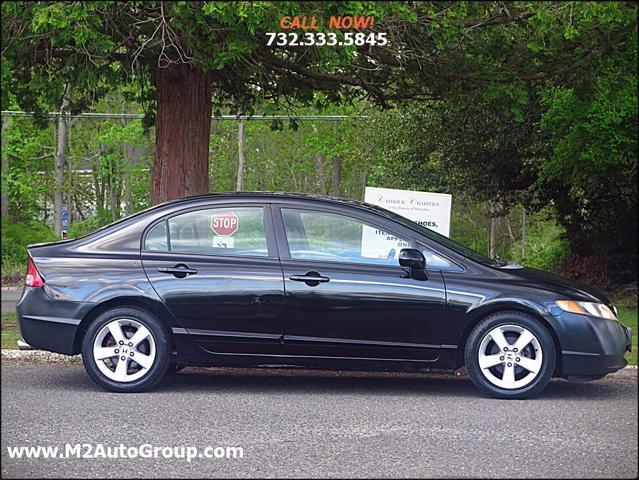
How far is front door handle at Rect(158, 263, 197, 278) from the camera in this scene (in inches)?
293

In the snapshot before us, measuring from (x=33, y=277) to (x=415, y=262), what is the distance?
2971 mm

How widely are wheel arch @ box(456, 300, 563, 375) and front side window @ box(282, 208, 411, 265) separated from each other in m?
0.75

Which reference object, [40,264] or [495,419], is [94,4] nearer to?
[40,264]

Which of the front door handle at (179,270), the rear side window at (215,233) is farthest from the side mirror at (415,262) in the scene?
the front door handle at (179,270)

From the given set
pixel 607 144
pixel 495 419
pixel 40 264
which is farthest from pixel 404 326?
pixel 607 144

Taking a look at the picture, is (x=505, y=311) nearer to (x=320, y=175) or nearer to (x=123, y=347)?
(x=123, y=347)

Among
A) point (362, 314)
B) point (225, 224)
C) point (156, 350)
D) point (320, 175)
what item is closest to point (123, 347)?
point (156, 350)

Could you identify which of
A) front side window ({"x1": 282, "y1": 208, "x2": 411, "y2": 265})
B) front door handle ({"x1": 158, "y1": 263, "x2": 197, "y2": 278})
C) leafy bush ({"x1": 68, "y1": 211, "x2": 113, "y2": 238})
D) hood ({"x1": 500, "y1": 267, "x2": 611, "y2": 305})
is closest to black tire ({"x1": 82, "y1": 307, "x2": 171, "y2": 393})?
front door handle ({"x1": 158, "y1": 263, "x2": 197, "y2": 278})

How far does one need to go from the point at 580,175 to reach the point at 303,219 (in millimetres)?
8011

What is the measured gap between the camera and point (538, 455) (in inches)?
217

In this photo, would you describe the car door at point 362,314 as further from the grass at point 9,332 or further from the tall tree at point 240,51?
the grass at point 9,332

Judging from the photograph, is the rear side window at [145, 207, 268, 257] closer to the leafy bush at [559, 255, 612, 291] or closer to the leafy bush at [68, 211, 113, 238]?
the leafy bush at [559, 255, 612, 291]

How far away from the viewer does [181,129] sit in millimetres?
11227

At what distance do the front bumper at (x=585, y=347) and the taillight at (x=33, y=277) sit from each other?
3986 mm
